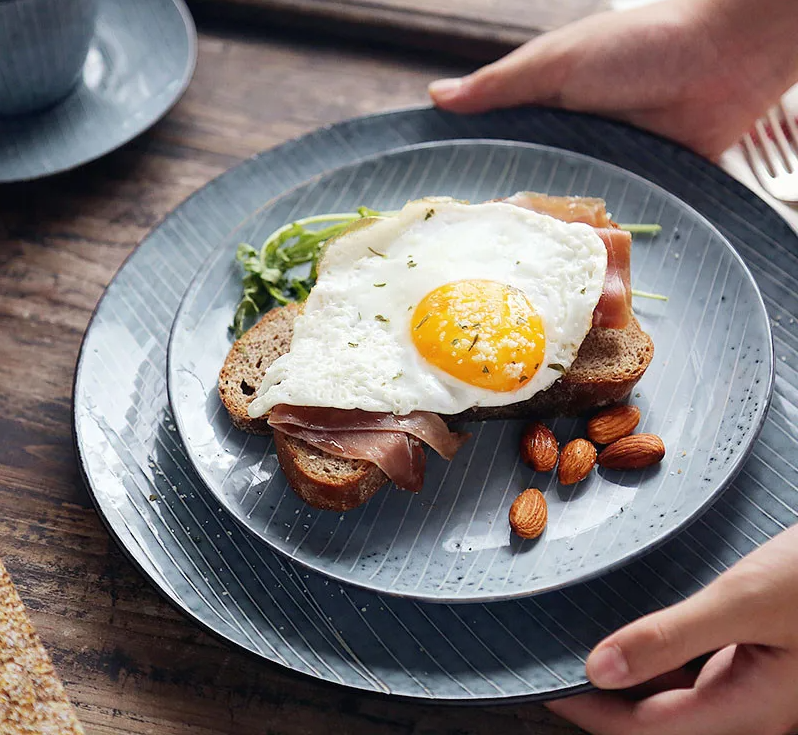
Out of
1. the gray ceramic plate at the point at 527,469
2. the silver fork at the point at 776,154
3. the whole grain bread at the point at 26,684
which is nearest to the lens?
the whole grain bread at the point at 26,684

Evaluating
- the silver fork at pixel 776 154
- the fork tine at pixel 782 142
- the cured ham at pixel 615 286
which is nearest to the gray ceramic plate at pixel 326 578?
the silver fork at pixel 776 154

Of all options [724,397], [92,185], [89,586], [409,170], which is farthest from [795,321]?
[92,185]

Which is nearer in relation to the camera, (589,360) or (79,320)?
(589,360)

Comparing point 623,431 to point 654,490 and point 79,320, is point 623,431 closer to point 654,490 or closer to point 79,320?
point 654,490

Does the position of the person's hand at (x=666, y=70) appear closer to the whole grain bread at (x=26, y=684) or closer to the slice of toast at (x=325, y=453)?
the slice of toast at (x=325, y=453)

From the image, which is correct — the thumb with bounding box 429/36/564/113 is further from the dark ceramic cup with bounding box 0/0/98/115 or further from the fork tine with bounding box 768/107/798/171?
the dark ceramic cup with bounding box 0/0/98/115

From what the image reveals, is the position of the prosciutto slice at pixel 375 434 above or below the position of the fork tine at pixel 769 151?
below
